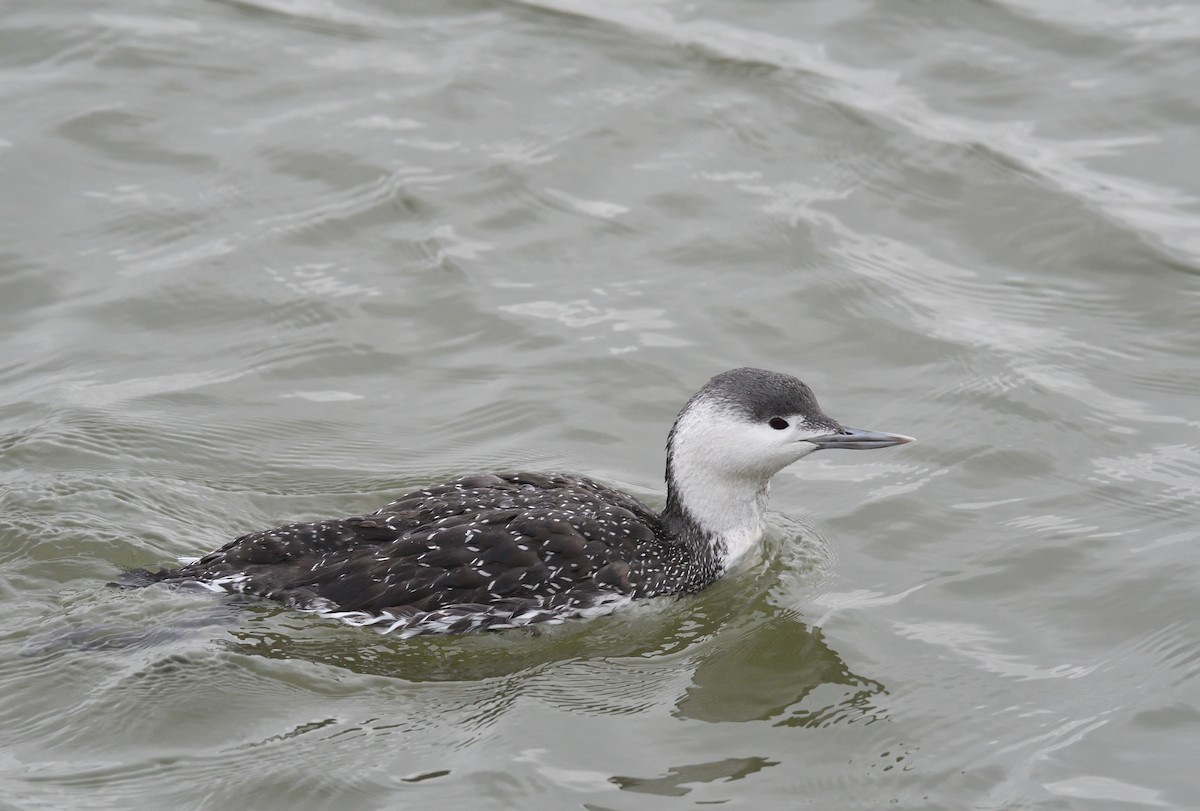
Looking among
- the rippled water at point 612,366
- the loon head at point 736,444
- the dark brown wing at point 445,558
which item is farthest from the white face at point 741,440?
the rippled water at point 612,366

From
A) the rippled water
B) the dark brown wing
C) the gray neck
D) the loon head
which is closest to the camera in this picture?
the rippled water

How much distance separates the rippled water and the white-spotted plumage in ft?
0.65

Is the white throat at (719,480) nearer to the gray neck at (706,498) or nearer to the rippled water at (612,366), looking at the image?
the gray neck at (706,498)

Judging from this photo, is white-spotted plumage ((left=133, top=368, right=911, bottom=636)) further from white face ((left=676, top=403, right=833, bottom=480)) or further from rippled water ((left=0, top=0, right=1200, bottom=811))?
rippled water ((left=0, top=0, right=1200, bottom=811))

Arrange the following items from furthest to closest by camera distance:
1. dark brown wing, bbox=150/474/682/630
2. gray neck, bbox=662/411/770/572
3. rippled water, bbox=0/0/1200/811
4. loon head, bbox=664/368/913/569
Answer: gray neck, bbox=662/411/770/572 → loon head, bbox=664/368/913/569 → dark brown wing, bbox=150/474/682/630 → rippled water, bbox=0/0/1200/811

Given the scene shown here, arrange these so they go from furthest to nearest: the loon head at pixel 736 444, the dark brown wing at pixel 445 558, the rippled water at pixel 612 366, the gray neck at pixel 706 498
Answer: the gray neck at pixel 706 498
the loon head at pixel 736 444
the dark brown wing at pixel 445 558
the rippled water at pixel 612 366

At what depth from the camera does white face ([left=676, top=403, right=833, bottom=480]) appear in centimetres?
809

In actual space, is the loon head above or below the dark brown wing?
above

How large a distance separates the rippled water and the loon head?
0.47 meters

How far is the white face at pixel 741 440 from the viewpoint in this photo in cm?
809

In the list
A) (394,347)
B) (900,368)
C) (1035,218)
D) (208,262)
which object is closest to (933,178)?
(1035,218)

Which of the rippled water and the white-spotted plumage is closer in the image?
the rippled water

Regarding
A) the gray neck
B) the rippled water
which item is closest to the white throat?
the gray neck

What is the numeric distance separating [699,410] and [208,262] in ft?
15.1
